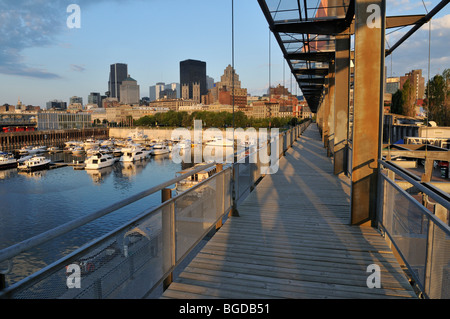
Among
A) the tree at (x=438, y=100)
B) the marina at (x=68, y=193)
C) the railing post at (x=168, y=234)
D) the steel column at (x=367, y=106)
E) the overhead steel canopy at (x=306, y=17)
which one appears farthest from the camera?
the tree at (x=438, y=100)

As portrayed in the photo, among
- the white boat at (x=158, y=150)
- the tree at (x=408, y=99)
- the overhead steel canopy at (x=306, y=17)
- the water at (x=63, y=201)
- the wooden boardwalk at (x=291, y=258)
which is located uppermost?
the tree at (x=408, y=99)

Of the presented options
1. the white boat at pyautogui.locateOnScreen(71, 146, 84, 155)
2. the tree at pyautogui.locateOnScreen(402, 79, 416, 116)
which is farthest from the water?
the tree at pyautogui.locateOnScreen(402, 79, 416, 116)

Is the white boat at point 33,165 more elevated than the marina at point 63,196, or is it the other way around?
the white boat at point 33,165

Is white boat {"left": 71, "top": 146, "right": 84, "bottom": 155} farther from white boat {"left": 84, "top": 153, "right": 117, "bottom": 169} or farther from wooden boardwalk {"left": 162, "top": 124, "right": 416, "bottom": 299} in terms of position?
wooden boardwalk {"left": 162, "top": 124, "right": 416, "bottom": 299}

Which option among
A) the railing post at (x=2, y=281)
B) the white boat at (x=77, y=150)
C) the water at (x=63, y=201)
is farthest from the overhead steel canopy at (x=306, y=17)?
the white boat at (x=77, y=150)

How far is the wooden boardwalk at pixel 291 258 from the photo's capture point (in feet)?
12.1

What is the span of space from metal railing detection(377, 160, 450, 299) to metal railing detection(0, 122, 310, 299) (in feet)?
8.12

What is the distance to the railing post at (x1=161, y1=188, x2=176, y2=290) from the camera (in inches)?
141

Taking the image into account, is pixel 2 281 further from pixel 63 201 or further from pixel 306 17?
pixel 63 201

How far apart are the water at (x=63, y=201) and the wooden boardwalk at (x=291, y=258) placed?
8.49 meters

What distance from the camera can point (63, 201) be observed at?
124 ft

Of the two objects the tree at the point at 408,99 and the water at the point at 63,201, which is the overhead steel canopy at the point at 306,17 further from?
the tree at the point at 408,99

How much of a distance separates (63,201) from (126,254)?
39.2 metres
